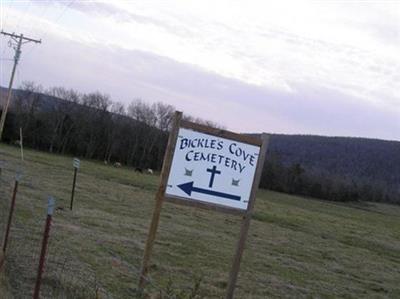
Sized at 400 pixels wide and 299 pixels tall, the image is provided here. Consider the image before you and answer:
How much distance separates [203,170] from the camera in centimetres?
628

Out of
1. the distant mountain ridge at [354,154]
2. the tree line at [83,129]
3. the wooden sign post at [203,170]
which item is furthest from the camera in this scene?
the distant mountain ridge at [354,154]

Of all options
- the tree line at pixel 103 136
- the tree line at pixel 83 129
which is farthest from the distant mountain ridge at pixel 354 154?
the tree line at pixel 83 129

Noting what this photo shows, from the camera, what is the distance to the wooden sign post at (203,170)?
245 inches

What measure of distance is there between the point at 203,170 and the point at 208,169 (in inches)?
2.1

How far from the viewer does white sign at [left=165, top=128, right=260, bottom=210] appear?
625 centimetres

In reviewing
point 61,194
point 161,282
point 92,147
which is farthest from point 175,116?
point 92,147

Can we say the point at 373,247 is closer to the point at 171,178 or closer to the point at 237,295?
the point at 237,295

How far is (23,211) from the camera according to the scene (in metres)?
15.4

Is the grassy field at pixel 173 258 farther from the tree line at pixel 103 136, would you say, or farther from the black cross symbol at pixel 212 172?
the tree line at pixel 103 136

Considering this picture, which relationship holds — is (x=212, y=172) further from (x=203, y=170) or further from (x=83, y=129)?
(x=83, y=129)

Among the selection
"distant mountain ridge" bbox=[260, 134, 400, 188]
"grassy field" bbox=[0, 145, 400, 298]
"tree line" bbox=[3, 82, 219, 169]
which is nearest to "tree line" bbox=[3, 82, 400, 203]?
"tree line" bbox=[3, 82, 219, 169]

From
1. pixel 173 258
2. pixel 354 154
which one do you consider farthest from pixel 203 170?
pixel 354 154

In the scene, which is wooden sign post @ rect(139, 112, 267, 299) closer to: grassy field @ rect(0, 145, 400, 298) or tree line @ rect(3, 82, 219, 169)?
grassy field @ rect(0, 145, 400, 298)

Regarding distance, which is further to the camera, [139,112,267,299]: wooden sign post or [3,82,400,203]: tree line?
[3,82,400,203]: tree line
